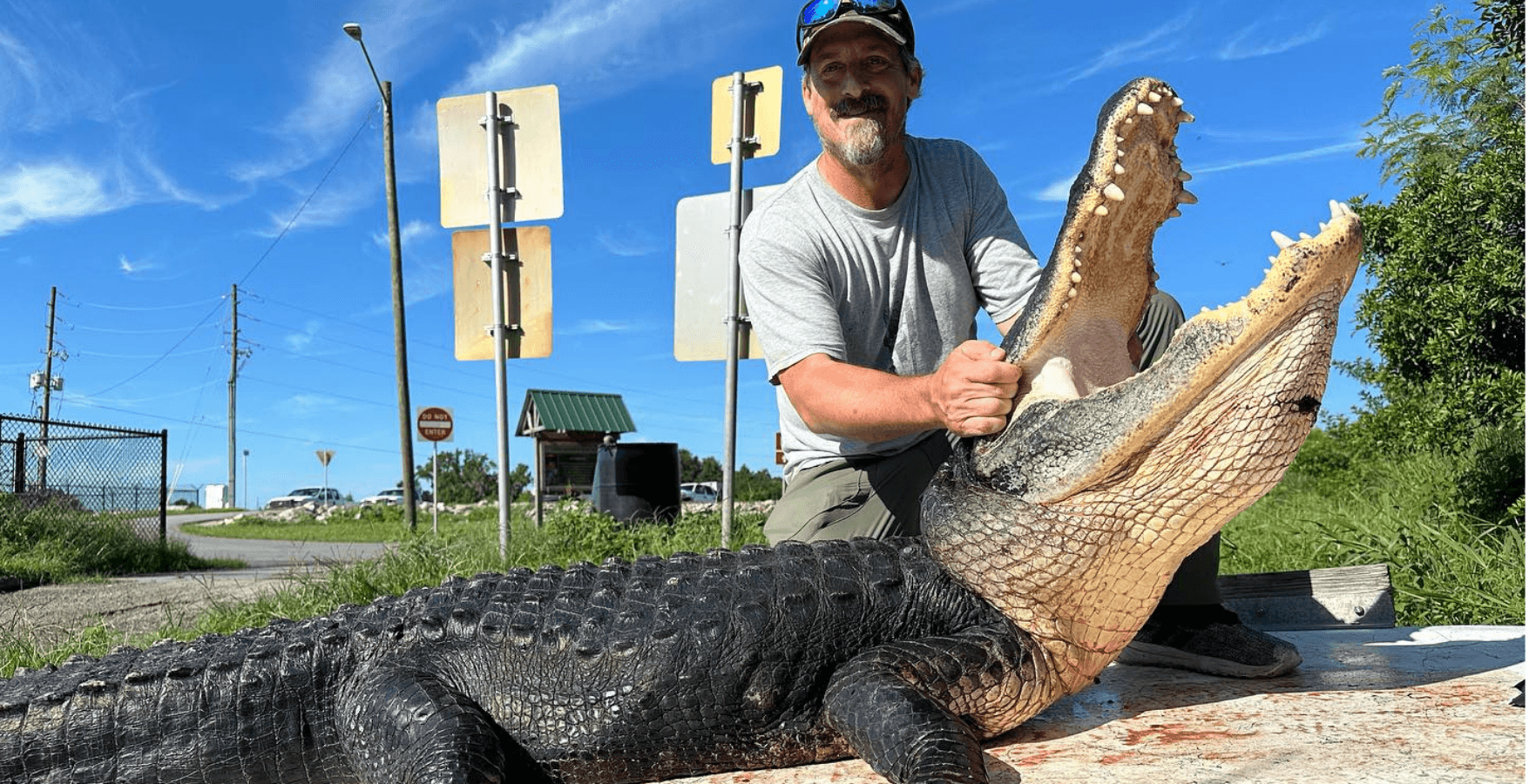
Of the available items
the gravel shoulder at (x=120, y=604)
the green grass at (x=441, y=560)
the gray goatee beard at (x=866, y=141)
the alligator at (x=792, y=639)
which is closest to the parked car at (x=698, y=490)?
the gravel shoulder at (x=120, y=604)

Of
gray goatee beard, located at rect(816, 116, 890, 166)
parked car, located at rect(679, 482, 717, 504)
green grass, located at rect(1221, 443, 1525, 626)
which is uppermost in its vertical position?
gray goatee beard, located at rect(816, 116, 890, 166)

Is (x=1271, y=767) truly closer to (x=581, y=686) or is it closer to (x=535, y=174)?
(x=581, y=686)

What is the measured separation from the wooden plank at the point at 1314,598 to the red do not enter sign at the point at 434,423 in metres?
11.4

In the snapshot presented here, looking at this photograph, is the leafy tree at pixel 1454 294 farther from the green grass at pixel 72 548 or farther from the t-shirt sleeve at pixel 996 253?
the green grass at pixel 72 548

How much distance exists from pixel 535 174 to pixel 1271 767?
577 cm

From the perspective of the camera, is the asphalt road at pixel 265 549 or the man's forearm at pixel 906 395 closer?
the man's forearm at pixel 906 395

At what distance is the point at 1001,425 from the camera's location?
6.68 feet

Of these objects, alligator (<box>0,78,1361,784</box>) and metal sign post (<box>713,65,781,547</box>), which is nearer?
alligator (<box>0,78,1361,784</box>)

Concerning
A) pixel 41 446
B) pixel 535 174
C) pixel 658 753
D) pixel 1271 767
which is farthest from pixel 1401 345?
pixel 41 446

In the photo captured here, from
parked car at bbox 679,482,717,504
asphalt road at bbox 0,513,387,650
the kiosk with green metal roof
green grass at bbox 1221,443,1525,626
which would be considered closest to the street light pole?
asphalt road at bbox 0,513,387,650

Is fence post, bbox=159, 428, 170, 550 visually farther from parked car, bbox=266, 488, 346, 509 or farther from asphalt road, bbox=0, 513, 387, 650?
parked car, bbox=266, 488, 346, 509

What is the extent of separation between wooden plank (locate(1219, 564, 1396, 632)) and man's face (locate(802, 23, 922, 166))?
2.32 m

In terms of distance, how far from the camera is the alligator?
189 centimetres

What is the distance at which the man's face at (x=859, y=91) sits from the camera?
10.2 feet
